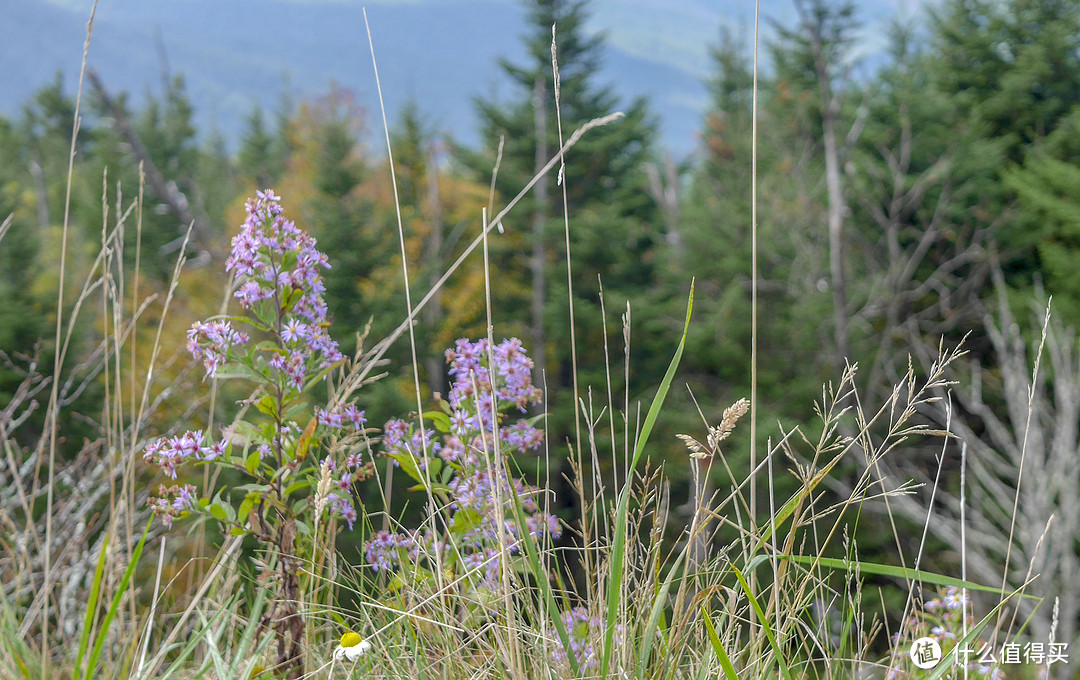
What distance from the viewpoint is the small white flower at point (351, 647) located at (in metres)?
0.99

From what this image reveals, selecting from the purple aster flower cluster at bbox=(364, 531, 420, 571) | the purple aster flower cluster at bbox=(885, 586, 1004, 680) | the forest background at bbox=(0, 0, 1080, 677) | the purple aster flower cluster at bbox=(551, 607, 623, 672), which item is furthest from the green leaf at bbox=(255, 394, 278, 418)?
the forest background at bbox=(0, 0, 1080, 677)

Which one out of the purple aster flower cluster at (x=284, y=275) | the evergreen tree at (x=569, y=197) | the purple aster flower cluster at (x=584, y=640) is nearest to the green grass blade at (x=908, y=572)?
the purple aster flower cluster at (x=584, y=640)

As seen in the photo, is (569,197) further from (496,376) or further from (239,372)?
(239,372)

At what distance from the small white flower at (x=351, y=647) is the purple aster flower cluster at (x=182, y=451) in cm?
35

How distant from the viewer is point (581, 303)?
48.0 ft

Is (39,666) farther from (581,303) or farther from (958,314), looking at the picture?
(958,314)

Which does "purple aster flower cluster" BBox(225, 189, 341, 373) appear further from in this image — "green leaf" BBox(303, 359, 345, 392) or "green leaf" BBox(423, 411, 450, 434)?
"green leaf" BBox(423, 411, 450, 434)

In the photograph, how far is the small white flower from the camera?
994mm

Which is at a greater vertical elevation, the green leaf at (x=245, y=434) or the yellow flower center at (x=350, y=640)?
the green leaf at (x=245, y=434)

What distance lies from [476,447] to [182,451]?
455 mm

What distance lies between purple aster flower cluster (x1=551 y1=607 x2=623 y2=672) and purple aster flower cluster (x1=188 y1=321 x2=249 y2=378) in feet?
2.19
